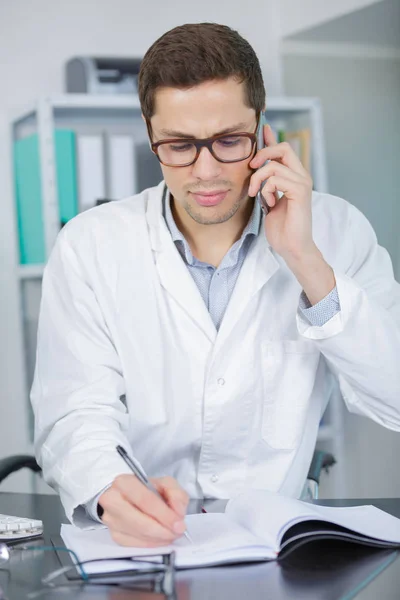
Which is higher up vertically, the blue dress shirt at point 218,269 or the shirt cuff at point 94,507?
the blue dress shirt at point 218,269

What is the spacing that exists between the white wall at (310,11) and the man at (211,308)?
1382 mm

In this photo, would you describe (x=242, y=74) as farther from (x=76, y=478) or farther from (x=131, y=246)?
(x=76, y=478)

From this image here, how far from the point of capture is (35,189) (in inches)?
111

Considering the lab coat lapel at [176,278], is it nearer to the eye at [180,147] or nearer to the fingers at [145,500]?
the eye at [180,147]

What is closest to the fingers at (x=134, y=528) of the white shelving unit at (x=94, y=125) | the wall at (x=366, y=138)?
the white shelving unit at (x=94, y=125)

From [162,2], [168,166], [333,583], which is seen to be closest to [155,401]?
[168,166]

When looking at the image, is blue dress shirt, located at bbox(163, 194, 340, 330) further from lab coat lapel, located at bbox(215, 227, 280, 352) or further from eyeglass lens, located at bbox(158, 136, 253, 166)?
eyeglass lens, located at bbox(158, 136, 253, 166)

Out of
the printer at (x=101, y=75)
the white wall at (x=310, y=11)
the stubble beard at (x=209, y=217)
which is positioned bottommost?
the stubble beard at (x=209, y=217)

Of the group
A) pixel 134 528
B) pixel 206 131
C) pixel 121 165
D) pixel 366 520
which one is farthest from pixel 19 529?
pixel 121 165

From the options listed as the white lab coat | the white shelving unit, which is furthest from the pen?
the white shelving unit

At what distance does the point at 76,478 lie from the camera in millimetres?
1339

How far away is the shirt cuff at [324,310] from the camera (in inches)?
60.2

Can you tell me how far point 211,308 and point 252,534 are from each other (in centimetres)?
65

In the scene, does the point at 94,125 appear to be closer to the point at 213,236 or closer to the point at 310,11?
the point at 310,11
